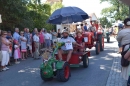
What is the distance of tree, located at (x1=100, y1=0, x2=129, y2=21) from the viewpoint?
55.2 m

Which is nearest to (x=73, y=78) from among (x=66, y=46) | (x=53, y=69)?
(x=53, y=69)

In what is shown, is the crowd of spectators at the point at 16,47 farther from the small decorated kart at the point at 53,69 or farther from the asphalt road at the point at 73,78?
the small decorated kart at the point at 53,69

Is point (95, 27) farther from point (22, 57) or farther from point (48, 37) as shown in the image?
point (22, 57)

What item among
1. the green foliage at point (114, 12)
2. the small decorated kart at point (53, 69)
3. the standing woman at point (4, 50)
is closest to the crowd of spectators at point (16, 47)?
the standing woman at point (4, 50)

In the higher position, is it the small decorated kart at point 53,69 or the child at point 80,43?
the child at point 80,43

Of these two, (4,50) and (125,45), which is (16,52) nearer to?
(4,50)

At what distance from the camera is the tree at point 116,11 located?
55178 mm

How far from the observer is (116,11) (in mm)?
59031

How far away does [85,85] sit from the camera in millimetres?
6645

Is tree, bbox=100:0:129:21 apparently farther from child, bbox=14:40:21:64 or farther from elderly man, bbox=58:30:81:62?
elderly man, bbox=58:30:81:62

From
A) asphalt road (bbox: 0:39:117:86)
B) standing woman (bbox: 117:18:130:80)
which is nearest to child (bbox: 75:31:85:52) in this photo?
asphalt road (bbox: 0:39:117:86)

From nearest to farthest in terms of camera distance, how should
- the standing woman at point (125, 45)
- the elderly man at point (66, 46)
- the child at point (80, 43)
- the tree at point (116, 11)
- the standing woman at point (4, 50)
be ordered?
the standing woman at point (125, 45), the elderly man at point (66, 46), the child at point (80, 43), the standing woman at point (4, 50), the tree at point (116, 11)

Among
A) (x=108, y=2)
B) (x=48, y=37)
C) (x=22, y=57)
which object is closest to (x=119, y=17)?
(x=108, y=2)

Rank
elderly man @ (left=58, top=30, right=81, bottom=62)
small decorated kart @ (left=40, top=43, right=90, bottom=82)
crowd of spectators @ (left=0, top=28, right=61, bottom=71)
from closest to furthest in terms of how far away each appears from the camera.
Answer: small decorated kart @ (left=40, top=43, right=90, bottom=82), elderly man @ (left=58, top=30, right=81, bottom=62), crowd of spectators @ (left=0, top=28, right=61, bottom=71)
